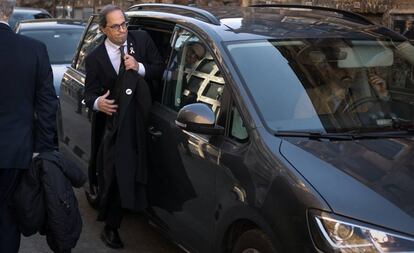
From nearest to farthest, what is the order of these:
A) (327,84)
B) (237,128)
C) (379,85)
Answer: (237,128) → (327,84) → (379,85)

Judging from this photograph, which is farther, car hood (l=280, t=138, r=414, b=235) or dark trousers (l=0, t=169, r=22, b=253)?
dark trousers (l=0, t=169, r=22, b=253)

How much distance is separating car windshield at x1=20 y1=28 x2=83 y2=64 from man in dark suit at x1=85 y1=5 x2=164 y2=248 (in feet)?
16.5

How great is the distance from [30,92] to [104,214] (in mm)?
1718

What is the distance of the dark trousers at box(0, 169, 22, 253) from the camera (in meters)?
3.34

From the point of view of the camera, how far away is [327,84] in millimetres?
3656

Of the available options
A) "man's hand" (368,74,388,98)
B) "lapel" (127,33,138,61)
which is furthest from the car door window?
"man's hand" (368,74,388,98)

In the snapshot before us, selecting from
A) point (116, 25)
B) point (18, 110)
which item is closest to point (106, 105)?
point (116, 25)

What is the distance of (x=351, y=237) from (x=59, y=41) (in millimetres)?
8237

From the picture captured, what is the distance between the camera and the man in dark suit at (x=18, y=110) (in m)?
3.29

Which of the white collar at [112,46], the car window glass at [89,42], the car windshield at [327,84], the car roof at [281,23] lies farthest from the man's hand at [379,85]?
the car window glass at [89,42]

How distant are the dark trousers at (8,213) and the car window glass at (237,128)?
121cm

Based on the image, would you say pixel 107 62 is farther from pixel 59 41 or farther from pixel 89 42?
pixel 59 41

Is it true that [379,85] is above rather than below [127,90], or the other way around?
above

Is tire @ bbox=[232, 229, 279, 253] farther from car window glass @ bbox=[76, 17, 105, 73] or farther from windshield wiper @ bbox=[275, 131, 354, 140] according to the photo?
car window glass @ bbox=[76, 17, 105, 73]
